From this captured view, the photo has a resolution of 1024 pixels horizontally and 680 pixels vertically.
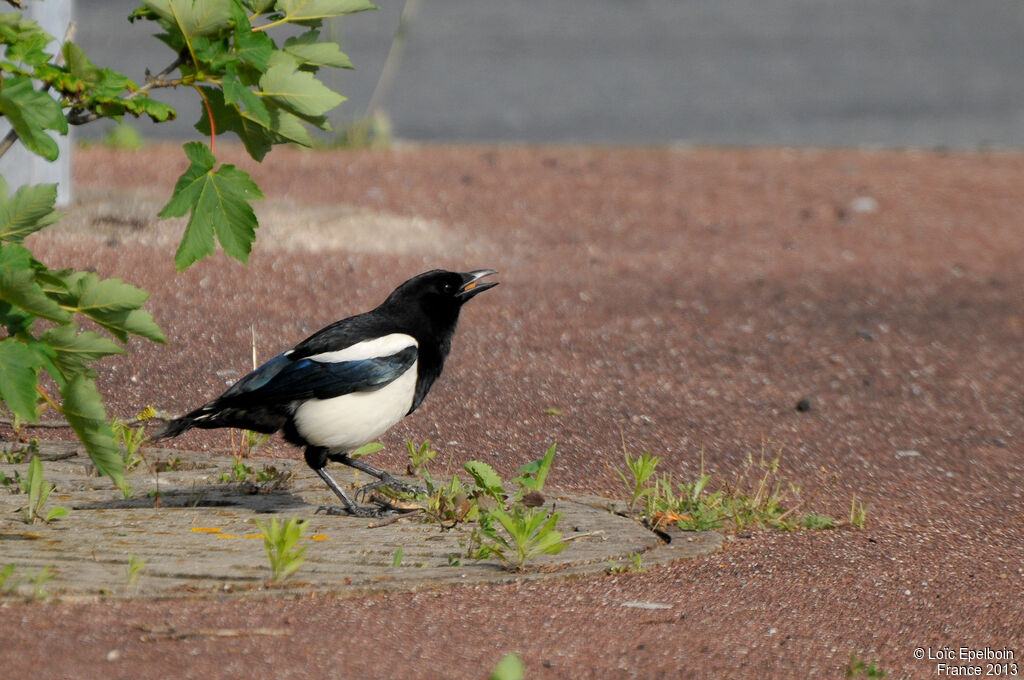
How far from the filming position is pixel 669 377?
6.45m

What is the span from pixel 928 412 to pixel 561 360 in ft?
5.58

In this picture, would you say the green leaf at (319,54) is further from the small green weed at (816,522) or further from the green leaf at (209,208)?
the small green weed at (816,522)

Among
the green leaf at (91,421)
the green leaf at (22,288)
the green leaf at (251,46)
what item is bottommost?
the green leaf at (91,421)

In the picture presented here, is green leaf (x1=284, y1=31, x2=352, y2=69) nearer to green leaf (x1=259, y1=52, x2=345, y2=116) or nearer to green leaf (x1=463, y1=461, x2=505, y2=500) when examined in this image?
green leaf (x1=259, y1=52, x2=345, y2=116)

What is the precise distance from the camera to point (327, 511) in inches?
177

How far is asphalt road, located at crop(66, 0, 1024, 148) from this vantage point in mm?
12695

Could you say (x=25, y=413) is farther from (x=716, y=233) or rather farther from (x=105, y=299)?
(x=716, y=233)

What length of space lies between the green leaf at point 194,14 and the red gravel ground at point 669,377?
144 centimetres

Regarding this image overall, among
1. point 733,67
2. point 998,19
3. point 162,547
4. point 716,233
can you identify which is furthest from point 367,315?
point 998,19

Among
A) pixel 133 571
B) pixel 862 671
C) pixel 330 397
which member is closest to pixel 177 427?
pixel 330 397

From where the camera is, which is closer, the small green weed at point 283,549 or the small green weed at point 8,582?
the small green weed at point 8,582

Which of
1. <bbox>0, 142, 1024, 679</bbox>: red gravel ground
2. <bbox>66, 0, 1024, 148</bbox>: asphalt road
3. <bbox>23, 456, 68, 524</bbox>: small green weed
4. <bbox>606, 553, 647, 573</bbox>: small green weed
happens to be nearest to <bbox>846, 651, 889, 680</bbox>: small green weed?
<bbox>0, 142, 1024, 679</bbox>: red gravel ground

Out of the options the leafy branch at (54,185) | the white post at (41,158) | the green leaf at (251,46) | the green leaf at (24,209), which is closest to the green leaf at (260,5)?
the leafy branch at (54,185)

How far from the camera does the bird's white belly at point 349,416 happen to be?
448 cm
